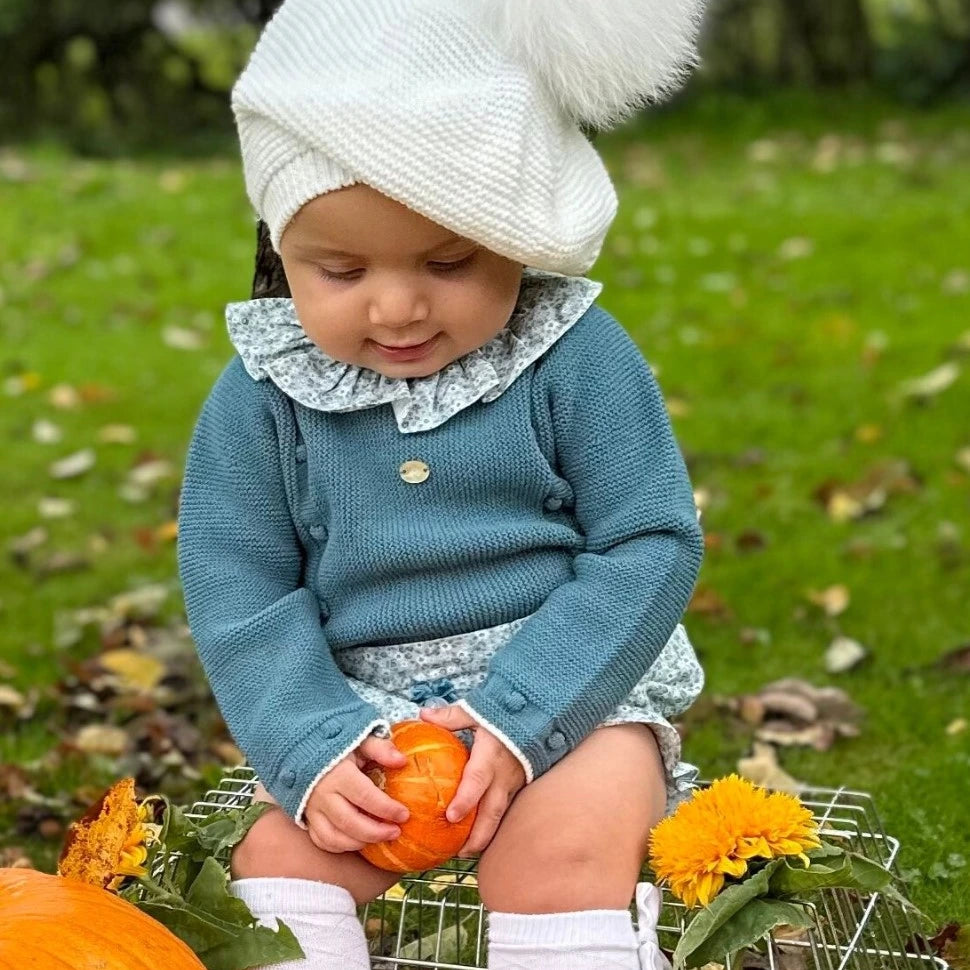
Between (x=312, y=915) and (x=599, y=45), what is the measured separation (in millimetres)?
1194

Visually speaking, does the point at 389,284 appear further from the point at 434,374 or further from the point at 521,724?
the point at 521,724

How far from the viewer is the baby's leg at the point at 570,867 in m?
1.90

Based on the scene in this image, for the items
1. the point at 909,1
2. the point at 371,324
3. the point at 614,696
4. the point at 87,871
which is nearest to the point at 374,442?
A: the point at 371,324

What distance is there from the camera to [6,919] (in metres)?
1.77

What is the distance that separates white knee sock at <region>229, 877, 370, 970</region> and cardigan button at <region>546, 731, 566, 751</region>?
33cm

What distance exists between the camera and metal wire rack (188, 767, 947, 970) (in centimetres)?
212

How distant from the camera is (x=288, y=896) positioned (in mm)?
1988

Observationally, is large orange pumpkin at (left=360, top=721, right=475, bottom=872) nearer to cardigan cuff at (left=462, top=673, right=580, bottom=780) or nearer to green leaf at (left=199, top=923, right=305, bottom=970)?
cardigan cuff at (left=462, top=673, right=580, bottom=780)

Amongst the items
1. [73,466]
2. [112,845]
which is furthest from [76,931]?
[73,466]

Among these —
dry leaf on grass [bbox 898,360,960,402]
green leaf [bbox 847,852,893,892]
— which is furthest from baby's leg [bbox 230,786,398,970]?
dry leaf on grass [bbox 898,360,960,402]

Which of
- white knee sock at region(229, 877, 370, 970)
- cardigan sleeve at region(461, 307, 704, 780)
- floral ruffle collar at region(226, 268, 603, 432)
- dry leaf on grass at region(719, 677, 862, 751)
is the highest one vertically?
floral ruffle collar at region(226, 268, 603, 432)

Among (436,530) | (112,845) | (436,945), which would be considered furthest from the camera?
(436,945)

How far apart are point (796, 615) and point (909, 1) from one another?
8.57 meters

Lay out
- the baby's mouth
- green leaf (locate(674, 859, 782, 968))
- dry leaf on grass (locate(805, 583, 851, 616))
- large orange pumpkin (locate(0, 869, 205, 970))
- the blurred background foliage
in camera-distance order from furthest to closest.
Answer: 1. the blurred background foliage
2. dry leaf on grass (locate(805, 583, 851, 616))
3. the baby's mouth
4. green leaf (locate(674, 859, 782, 968))
5. large orange pumpkin (locate(0, 869, 205, 970))
